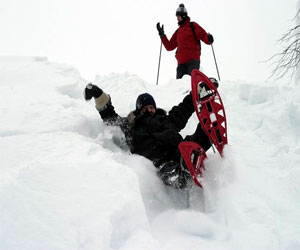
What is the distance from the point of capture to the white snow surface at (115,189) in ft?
5.97

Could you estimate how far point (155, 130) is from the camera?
3.88 meters

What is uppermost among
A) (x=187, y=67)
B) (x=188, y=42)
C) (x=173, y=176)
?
(x=188, y=42)

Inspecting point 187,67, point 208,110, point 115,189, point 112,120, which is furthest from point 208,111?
point 187,67

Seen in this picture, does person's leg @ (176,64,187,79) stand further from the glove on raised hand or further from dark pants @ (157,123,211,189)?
dark pants @ (157,123,211,189)

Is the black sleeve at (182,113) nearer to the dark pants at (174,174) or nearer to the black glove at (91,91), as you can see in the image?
the dark pants at (174,174)

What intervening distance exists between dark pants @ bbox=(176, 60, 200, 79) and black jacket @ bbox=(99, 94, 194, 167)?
2528 mm

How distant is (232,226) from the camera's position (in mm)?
2424

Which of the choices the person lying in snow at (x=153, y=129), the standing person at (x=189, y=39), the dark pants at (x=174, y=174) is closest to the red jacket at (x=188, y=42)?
the standing person at (x=189, y=39)

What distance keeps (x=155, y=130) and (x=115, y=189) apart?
165cm

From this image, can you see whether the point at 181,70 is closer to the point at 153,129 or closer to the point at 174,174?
the point at 153,129

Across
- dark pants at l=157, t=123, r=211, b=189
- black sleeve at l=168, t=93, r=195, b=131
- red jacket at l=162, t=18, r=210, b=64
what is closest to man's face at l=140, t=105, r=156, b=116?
black sleeve at l=168, t=93, r=195, b=131

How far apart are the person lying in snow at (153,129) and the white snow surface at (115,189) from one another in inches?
5.3

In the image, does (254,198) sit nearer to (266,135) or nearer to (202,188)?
(202,188)

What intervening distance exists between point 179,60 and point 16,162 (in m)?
4.86
